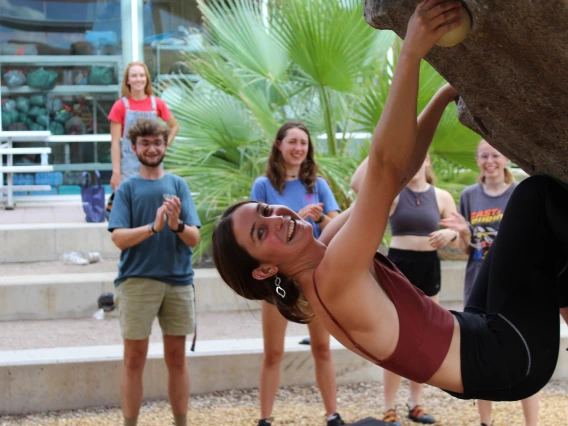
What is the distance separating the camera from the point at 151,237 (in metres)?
4.12

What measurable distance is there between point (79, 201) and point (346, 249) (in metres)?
8.51

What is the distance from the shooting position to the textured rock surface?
1.79 metres

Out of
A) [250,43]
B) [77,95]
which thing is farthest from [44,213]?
[250,43]

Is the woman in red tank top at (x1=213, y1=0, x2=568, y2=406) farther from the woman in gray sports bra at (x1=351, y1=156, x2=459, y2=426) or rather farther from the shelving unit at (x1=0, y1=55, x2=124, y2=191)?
the shelving unit at (x1=0, y1=55, x2=124, y2=191)

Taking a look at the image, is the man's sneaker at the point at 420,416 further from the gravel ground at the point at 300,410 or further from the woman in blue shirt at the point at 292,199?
the woman in blue shirt at the point at 292,199

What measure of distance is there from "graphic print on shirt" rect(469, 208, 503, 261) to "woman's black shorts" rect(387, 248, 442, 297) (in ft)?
0.85

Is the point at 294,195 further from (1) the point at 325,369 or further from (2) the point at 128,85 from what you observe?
(2) the point at 128,85

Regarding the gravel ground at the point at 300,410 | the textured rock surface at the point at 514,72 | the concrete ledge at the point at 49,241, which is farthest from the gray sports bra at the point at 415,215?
the concrete ledge at the point at 49,241

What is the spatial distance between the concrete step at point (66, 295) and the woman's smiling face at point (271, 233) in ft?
12.6

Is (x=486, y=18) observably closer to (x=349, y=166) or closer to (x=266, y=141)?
(x=349, y=166)

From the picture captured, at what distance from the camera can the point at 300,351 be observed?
5105 millimetres

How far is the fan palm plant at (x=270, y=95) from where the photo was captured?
6105mm

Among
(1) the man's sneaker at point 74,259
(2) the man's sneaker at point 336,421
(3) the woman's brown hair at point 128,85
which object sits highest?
(3) the woman's brown hair at point 128,85

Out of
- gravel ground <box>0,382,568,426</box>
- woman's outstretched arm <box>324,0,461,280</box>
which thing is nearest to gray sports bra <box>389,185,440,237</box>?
gravel ground <box>0,382,568,426</box>
